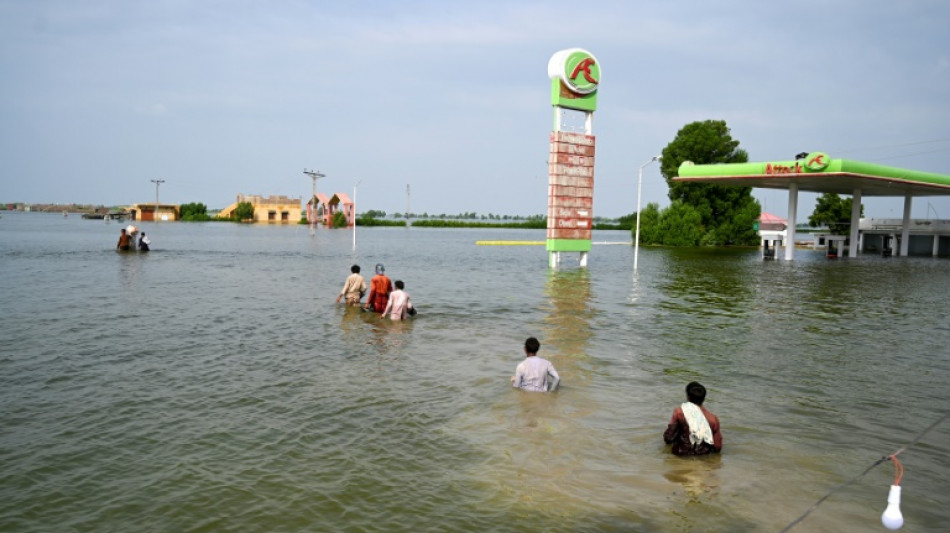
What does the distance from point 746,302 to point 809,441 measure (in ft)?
61.0

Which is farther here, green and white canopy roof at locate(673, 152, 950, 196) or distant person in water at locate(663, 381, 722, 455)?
green and white canopy roof at locate(673, 152, 950, 196)

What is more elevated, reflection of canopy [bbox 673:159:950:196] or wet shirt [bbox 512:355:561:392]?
reflection of canopy [bbox 673:159:950:196]

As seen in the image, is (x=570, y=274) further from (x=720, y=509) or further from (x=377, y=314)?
(x=720, y=509)

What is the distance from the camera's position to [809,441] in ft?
32.4

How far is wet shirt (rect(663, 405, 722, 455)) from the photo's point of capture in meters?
9.02

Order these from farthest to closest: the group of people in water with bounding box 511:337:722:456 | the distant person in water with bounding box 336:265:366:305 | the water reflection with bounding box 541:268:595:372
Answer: the distant person in water with bounding box 336:265:366:305 → the water reflection with bounding box 541:268:595:372 → the group of people in water with bounding box 511:337:722:456

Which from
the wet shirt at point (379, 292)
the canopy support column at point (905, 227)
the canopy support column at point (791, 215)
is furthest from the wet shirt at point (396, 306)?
the canopy support column at point (905, 227)

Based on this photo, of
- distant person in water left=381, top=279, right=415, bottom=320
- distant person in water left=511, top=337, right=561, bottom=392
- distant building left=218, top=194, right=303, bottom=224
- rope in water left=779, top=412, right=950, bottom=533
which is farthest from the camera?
distant building left=218, top=194, right=303, bottom=224

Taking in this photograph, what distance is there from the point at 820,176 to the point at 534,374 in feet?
161

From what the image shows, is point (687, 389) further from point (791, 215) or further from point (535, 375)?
point (791, 215)

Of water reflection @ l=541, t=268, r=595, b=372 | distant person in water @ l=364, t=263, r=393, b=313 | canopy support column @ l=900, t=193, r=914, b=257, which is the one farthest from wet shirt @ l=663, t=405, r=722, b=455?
canopy support column @ l=900, t=193, r=914, b=257

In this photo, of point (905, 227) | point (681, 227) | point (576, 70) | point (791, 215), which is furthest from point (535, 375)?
point (681, 227)

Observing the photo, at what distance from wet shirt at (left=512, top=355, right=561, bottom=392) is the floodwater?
0.20 metres

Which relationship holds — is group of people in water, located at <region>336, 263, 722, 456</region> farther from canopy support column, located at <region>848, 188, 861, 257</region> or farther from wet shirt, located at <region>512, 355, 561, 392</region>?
canopy support column, located at <region>848, 188, 861, 257</region>
